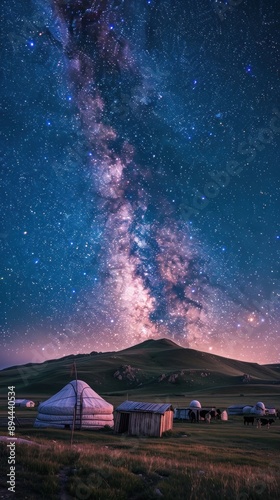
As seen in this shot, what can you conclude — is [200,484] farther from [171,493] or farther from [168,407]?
[168,407]

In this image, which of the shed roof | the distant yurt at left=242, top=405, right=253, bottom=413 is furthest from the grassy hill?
the shed roof

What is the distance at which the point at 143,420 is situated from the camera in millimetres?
33156

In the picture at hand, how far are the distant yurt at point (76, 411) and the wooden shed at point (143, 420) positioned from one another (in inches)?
66.3

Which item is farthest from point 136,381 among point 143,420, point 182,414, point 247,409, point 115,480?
point 115,480

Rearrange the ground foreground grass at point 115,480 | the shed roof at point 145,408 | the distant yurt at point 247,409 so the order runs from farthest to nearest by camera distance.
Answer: the distant yurt at point 247,409 → the shed roof at point 145,408 → the ground foreground grass at point 115,480

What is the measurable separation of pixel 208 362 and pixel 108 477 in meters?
194

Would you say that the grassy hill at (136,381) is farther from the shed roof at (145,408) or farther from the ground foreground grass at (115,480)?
the ground foreground grass at (115,480)

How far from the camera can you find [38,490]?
9.34 meters

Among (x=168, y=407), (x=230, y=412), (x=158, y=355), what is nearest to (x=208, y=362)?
(x=158, y=355)

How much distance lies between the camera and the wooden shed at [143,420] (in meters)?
32.4

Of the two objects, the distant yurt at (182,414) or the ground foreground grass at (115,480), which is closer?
the ground foreground grass at (115,480)

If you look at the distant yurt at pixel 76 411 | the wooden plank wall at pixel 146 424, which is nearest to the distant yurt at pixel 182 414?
the wooden plank wall at pixel 146 424

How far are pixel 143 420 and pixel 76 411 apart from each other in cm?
538

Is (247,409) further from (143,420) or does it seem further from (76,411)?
(76,411)
